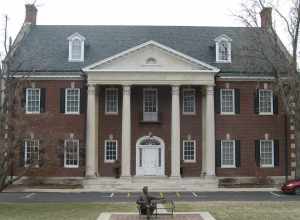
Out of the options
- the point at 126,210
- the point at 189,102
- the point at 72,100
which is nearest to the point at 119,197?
the point at 126,210

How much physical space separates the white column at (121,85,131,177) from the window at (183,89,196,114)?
4.94m

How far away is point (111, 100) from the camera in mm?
41438

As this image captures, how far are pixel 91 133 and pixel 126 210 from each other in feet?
54.7

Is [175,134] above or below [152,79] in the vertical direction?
below

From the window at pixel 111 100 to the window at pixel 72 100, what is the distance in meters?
2.23

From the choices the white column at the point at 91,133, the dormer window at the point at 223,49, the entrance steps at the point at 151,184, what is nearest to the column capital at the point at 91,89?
the white column at the point at 91,133

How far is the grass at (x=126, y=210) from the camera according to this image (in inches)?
798

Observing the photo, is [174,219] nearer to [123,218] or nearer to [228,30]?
[123,218]

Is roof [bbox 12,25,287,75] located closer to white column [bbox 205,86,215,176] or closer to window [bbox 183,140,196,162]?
white column [bbox 205,86,215,176]

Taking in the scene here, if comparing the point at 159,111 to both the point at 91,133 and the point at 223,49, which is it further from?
the point at 223,49

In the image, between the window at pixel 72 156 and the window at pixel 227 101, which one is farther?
the window at pixel 227 101

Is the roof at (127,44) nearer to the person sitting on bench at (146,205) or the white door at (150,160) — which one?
the white door at (150,160)

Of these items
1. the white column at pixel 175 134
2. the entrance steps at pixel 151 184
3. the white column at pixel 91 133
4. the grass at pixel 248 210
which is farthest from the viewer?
the white column at pixel 91 133

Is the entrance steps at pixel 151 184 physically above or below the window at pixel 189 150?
below
